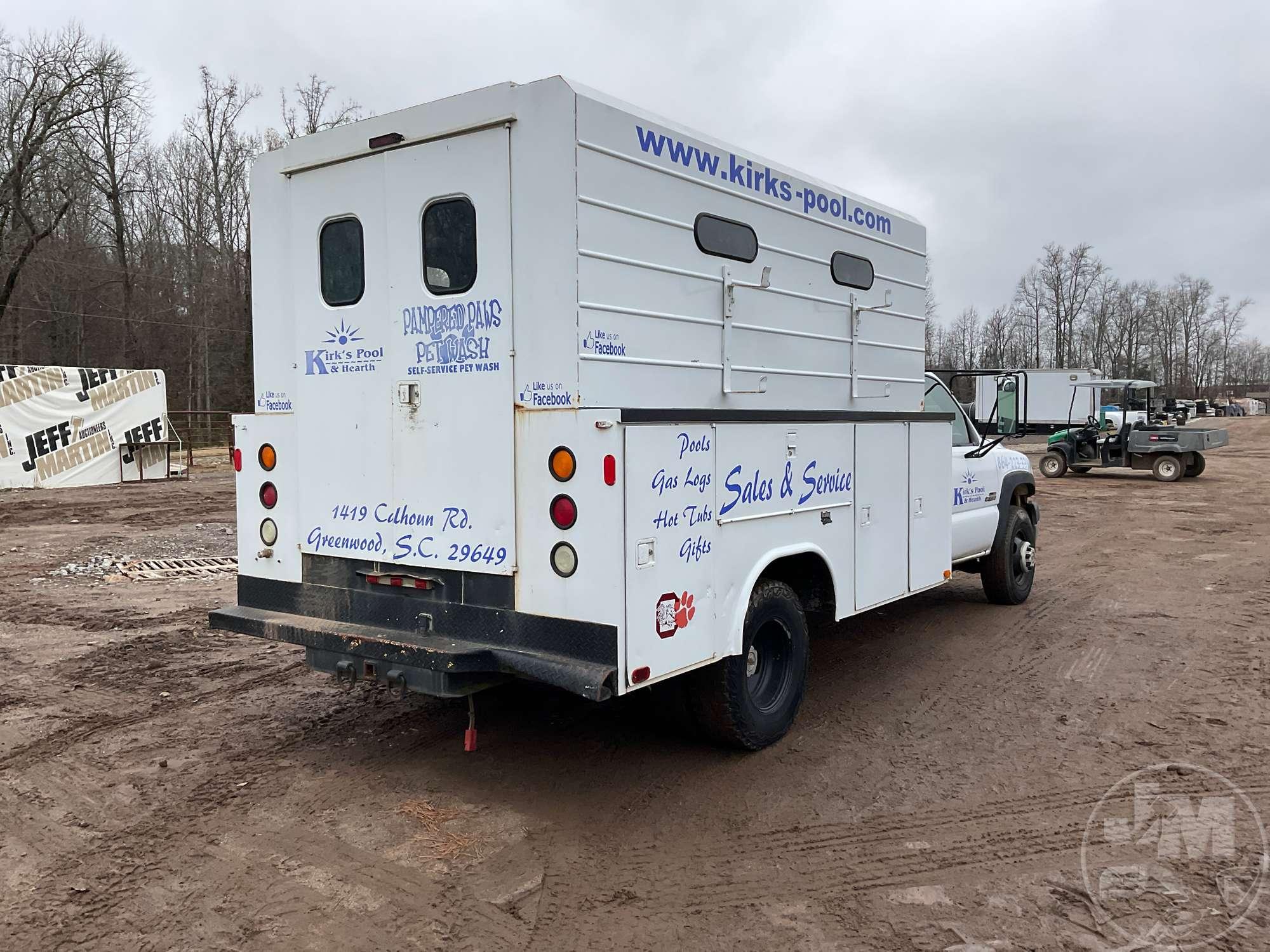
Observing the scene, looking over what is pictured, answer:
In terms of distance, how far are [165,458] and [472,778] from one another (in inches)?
784

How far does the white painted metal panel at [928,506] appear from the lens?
19.6ft

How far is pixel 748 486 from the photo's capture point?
4.42 meters

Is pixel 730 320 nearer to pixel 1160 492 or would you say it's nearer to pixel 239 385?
pixel 1160 492

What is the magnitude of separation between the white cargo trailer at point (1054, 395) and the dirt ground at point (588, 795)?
84.6 ft

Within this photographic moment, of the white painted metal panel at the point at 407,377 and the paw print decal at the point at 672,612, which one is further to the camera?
the white painted metal panel at the point at 407,377

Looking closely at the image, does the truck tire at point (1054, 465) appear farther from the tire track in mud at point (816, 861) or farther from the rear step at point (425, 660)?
the rear step at point (425, 660)

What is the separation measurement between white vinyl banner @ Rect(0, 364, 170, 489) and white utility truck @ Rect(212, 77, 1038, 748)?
17.2 metres

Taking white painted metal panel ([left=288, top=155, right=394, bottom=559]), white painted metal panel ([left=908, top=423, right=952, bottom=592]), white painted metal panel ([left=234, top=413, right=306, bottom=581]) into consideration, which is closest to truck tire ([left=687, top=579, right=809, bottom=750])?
white painted metal panel ([left=908, top=423, right=952, bottom=592])

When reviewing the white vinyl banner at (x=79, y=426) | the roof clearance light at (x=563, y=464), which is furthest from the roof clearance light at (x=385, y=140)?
the white vinyl banner at (x=79, y=426)

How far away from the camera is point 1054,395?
112 feet

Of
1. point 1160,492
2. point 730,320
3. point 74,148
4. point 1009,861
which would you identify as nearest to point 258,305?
point 730,320

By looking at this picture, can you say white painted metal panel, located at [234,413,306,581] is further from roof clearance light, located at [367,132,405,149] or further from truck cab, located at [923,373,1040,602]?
truck cab, located at [923,373,1040,602]

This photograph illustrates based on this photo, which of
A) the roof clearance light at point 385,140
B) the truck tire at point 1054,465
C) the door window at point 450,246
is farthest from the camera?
the truck tire at point 1054,465

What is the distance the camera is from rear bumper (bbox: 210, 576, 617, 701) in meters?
3.78
